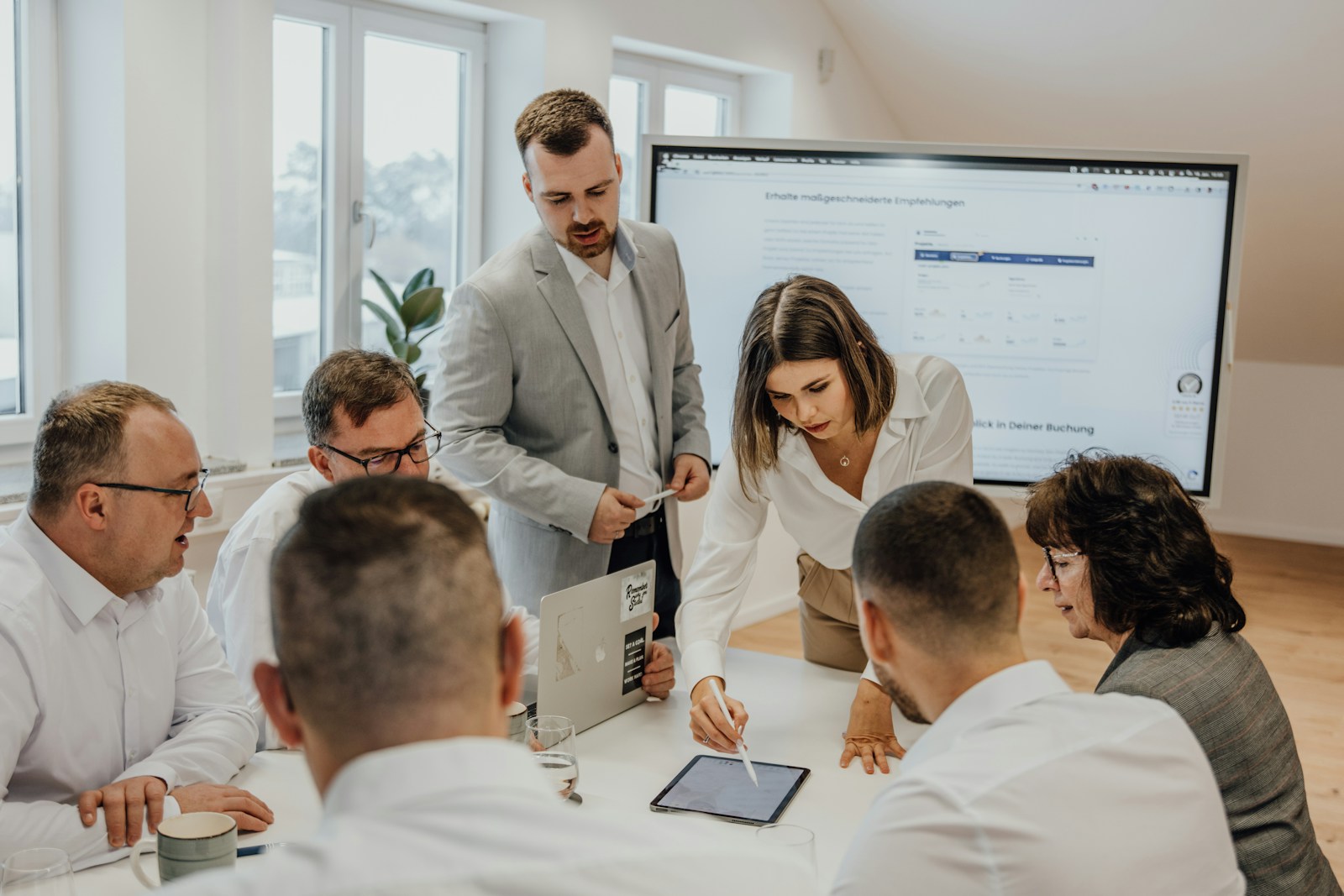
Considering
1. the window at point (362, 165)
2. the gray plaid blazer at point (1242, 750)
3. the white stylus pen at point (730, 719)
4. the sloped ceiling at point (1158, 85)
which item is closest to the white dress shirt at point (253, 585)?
the white stylus pen at point (730, 719)

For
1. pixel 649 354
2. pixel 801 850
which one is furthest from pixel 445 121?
pixel 801 850

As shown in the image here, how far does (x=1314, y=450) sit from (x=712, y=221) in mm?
5359

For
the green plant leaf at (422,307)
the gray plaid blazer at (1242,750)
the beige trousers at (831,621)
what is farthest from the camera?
the green plant leaf at (422,307)

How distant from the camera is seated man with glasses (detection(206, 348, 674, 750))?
2.10 metres

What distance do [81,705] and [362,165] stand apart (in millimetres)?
2601

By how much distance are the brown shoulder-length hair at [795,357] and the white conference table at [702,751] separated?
394mm

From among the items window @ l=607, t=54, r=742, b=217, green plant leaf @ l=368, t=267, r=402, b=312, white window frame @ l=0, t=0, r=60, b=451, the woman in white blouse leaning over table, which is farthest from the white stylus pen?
window @ l=607, t=54, r=742, b=217

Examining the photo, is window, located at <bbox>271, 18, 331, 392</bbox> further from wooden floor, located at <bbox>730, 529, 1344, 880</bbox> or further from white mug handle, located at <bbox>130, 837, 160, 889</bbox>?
white mug handle, located at <bbox>130, 837, 160, 889</bbox>

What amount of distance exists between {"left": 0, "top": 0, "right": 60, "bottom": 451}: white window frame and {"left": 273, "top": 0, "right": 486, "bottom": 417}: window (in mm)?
650

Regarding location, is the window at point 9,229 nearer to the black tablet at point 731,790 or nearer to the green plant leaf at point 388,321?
the green plant leaf at point 388,321

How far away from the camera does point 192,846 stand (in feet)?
4.59

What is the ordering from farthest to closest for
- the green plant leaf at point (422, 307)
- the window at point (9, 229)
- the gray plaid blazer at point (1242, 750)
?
the green plant leaf at point (422, 307) → the window at point (9, 229) → the gray plaid blazer at point (1242, 750)

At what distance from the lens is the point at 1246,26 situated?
4.97m

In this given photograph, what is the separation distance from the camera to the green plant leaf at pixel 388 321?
3932 millimetres
